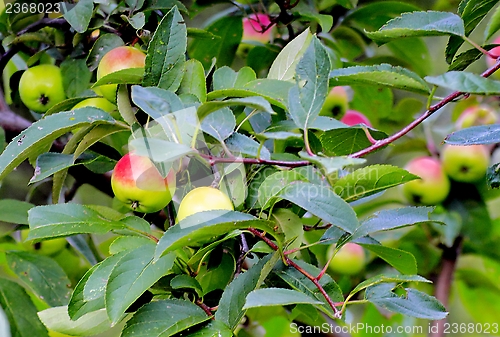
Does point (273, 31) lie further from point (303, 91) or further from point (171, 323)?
point (171, 323)

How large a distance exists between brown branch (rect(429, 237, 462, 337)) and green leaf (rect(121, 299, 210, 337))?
652 mm

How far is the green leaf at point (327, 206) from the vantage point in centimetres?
42

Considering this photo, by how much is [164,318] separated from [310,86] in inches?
9.4

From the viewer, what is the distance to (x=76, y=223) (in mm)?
502

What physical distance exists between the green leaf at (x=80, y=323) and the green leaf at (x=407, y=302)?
0.83 ft

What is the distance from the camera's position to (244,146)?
1.62ft

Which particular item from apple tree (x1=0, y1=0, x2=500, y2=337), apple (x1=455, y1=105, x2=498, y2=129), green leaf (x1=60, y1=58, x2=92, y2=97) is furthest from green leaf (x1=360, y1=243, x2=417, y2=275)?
apple (x1=455, y1=105, x2=498, y2=129)

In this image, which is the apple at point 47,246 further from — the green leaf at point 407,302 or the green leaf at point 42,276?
the green leaf at point 407,302

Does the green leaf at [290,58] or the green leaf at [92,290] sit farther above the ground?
the green leaf at [290,58]

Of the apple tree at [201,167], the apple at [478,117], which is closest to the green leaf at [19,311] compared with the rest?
the apple tree at [201,167]

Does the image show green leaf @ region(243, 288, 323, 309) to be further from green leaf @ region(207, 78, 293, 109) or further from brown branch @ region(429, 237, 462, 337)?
brown branch @ region(429, 237, 462, 337)

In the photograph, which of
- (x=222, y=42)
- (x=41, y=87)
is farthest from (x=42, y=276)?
(x=222, y=42)

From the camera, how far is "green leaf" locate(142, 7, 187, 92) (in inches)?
20.6

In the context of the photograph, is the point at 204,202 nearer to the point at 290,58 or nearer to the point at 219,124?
the point at 219,124
